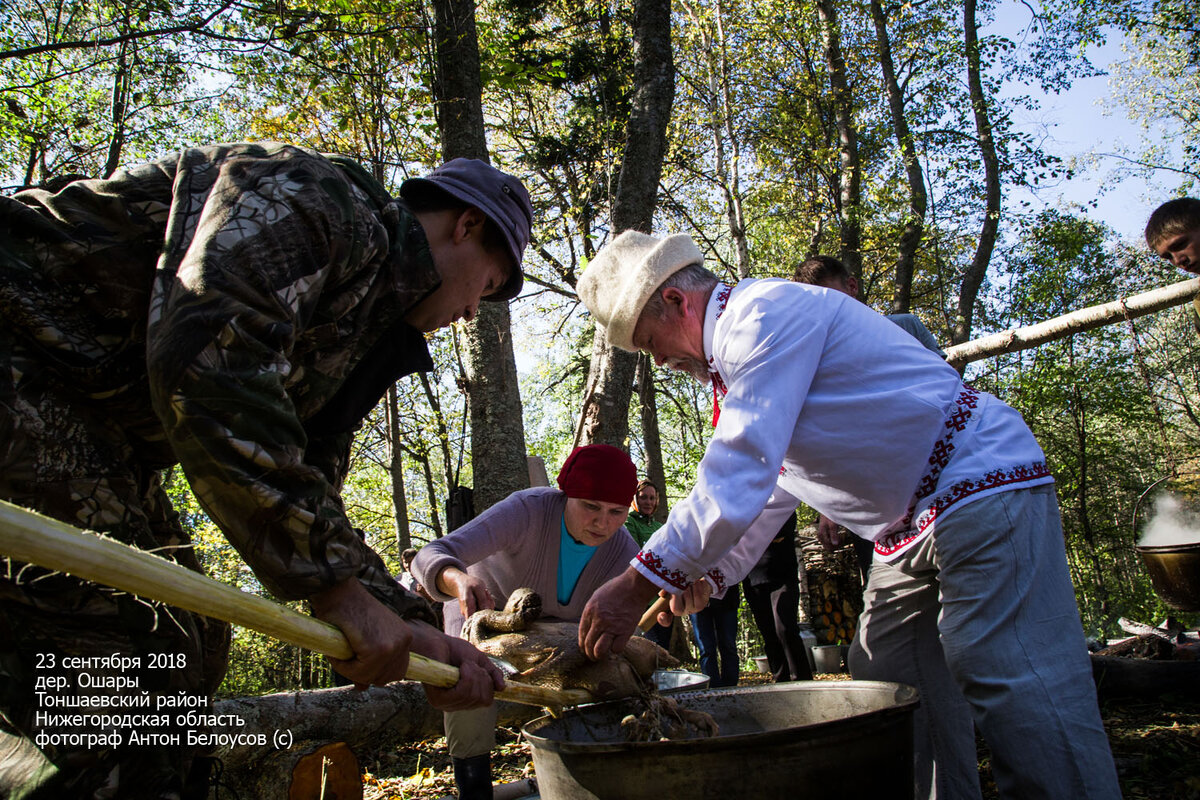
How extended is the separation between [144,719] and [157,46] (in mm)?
10227

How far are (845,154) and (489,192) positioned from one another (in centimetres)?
1262

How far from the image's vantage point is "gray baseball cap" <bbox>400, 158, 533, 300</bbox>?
1.86m

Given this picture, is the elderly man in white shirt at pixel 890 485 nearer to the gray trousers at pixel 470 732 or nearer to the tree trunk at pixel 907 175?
the gray trousers at pixel 470 732

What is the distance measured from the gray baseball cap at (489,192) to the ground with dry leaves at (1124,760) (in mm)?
2634

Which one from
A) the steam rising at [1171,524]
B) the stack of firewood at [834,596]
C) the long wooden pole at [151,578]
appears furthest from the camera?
the stack of firewood at [834,596]

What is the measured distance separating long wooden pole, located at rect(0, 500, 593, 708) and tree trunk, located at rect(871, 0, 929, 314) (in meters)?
12.4

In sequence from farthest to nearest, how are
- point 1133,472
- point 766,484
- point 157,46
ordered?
point 1133,472
point 157,46
point 766,484

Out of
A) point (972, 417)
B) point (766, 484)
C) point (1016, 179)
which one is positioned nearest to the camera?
point (766, 484)

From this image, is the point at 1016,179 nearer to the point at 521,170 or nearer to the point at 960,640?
the point at 521,170

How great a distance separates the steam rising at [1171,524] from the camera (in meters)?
6.30

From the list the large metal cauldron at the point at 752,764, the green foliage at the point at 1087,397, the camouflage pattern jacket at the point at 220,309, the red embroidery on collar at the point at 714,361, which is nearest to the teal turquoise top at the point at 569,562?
the red embroidery on collar at the point at 714,361

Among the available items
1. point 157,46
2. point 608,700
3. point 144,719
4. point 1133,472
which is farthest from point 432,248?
point 1133,472

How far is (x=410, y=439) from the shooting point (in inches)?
584

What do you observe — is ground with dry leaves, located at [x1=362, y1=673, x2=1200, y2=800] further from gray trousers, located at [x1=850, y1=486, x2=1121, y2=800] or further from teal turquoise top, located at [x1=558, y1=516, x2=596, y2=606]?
gray trousers, located at [x1=850, y1=486, x2=1121, y2=800]
